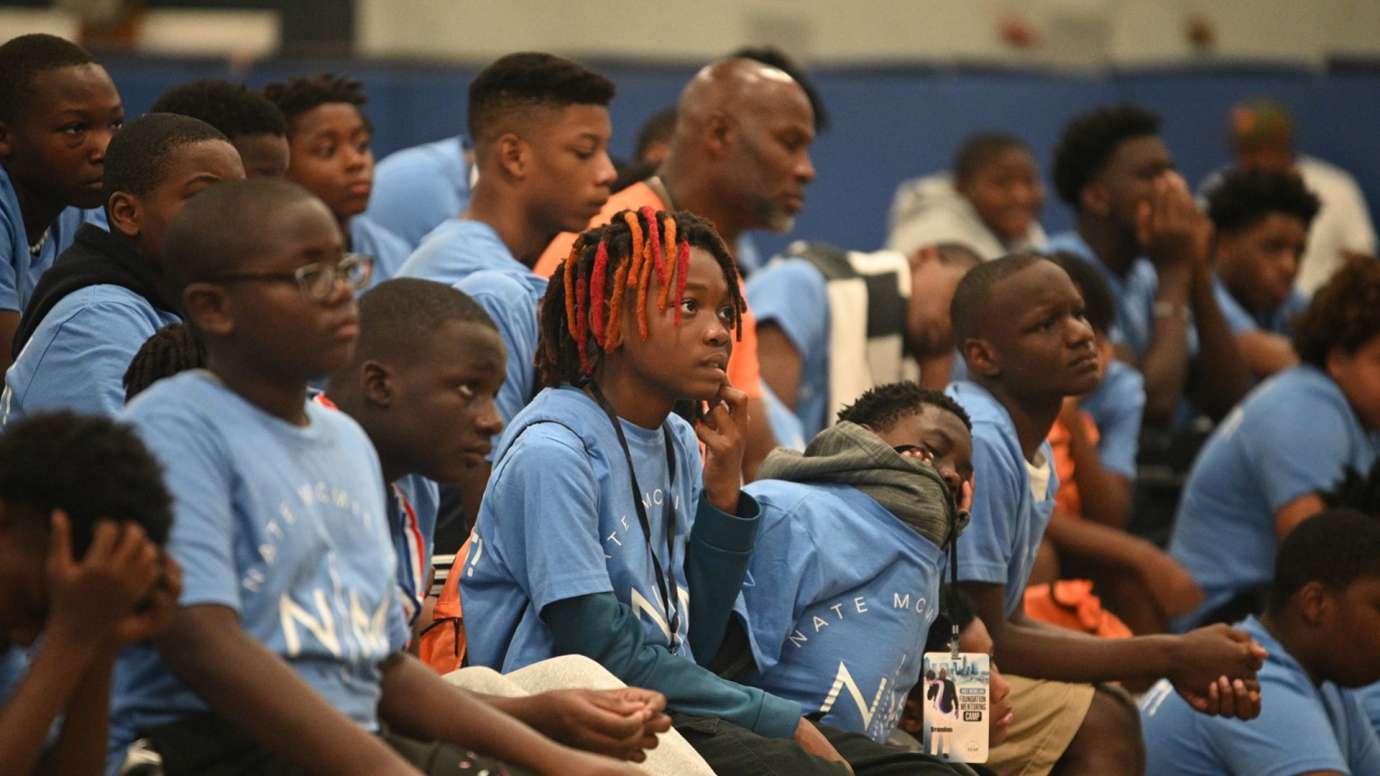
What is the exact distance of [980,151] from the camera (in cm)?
856

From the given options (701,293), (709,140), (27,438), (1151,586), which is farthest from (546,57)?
(27,438)

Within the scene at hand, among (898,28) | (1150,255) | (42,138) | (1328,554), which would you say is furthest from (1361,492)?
(898,28)

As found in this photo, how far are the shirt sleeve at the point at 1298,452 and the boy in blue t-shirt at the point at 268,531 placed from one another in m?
3.21

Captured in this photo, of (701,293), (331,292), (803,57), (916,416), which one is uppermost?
(331,292)

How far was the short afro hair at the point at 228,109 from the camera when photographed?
4.30m

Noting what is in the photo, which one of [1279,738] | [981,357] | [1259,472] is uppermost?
[981,357]

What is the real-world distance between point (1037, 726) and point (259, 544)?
2193 mm

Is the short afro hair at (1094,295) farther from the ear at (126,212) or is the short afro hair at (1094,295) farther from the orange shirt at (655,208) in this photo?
the ear at (126,212)

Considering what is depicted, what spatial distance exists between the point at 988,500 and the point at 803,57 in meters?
7.26

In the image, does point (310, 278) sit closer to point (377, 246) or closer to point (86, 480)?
point (86, 480)

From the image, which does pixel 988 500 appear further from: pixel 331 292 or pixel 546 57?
pixel 331 292

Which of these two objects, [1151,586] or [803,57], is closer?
[1151,586]

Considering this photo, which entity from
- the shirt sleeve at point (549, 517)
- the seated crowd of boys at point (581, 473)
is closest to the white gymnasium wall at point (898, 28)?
the seated crowd of boys at point (581, 473)

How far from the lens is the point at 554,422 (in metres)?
3.37
